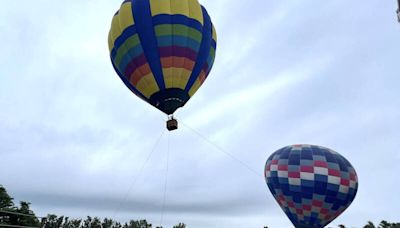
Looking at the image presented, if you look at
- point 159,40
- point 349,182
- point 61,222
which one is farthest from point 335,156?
point 61,222

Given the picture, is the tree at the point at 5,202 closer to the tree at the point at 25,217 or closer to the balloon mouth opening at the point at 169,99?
the tree at the point at 25,217

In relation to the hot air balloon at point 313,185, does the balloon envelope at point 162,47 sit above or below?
above

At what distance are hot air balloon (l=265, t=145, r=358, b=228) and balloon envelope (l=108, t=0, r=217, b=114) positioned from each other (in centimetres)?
1161

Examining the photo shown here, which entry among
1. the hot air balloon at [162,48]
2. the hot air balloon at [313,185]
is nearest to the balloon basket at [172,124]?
the hot air balloon at [162,48]

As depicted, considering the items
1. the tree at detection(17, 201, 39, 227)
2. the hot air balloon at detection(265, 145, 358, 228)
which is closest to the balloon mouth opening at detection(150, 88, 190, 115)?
the hot air balloon at detection(265, 145, 358, 228)

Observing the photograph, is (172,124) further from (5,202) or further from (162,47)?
(5,202)

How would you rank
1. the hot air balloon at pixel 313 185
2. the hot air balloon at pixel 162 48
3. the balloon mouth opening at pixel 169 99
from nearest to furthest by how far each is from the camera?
1. the hot air balloon at pixel 162 48
2. the balloon mouth opening at pixel 169 99
3. the hot air balloon at pixel 313 185

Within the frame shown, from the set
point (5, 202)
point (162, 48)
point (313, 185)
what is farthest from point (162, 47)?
point (5, 202)

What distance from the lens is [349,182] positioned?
25094 millimetres

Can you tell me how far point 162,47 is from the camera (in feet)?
54.3

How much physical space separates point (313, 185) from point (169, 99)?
44.0ft

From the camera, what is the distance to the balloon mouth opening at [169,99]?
54.9ft

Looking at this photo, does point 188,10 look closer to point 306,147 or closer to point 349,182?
point 306,147

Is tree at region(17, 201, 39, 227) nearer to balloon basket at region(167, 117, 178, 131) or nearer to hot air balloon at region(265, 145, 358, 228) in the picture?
balloon basket at region(167, 117, 178, 131)
